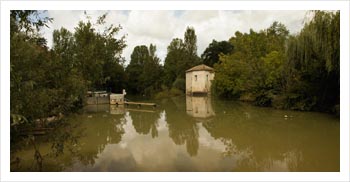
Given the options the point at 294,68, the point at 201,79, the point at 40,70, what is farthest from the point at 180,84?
the point at 40,70

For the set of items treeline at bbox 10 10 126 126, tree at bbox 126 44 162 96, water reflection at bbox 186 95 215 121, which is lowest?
water reflection at bbox 186 95 215 121

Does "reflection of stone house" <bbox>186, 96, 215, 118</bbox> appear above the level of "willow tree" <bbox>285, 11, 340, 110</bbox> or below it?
below

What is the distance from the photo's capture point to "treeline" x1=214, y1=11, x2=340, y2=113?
10.8 metres

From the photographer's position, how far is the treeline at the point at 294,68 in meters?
10.8

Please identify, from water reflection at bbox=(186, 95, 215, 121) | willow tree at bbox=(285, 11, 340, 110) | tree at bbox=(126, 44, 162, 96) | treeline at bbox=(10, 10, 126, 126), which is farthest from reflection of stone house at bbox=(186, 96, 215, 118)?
tree at bbox=(126, 44, 162, 96)

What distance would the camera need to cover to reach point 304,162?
6117 mm

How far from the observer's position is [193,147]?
774cm

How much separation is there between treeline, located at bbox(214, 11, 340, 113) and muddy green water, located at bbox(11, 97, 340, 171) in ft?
6.70

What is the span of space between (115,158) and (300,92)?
11.1 m

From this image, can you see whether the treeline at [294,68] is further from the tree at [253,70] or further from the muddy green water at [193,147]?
the muddy green water at [193,147]

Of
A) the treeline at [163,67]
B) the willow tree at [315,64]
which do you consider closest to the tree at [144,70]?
the treeline at [163,67]

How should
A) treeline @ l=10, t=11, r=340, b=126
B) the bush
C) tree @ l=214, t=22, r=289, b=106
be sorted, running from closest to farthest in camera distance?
treeline @ l=10, t=11, r=340, b=126 < tree @ l=214, t=22, r=289, b=106 < the bush

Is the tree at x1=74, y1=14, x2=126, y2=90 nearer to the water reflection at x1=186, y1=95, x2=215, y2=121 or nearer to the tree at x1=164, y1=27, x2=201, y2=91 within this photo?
the water reflection at x1=186, y1=95, x2=215, y2=121

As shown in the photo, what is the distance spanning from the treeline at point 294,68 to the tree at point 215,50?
13.2 m
